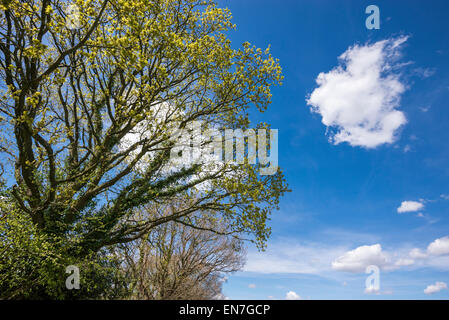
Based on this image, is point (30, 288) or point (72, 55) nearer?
point (72, 55)

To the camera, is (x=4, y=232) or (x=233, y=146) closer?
(x=4, y=232)

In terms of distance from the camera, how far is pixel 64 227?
11188 mm

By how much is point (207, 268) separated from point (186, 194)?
36.6 ft

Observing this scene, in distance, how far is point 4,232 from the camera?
375 inches
